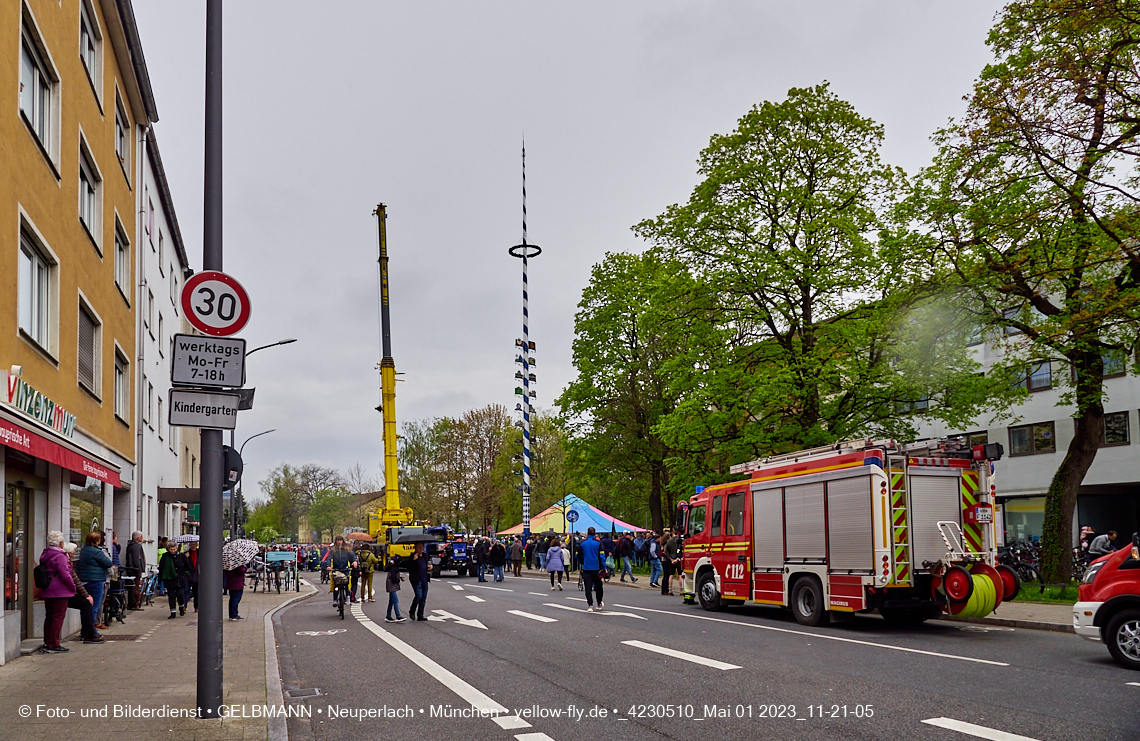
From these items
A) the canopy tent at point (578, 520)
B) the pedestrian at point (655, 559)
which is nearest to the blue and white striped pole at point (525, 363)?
the canopy tent at point (578, 520)

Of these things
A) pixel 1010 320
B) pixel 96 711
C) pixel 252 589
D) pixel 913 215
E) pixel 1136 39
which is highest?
pixel 1136 39

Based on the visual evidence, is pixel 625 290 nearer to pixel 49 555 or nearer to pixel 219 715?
pixel 49 555

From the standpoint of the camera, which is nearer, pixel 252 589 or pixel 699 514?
pixel 699 514

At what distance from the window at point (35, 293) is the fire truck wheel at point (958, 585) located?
1364 centimetres

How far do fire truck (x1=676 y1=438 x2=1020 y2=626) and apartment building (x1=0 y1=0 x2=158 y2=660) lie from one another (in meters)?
11.5

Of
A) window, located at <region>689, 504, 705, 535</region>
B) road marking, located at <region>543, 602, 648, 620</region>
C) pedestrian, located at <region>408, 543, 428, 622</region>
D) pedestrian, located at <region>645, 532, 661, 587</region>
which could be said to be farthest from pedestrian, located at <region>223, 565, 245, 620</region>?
pedestrian, located at <region>645, 532, 661, 587</region>

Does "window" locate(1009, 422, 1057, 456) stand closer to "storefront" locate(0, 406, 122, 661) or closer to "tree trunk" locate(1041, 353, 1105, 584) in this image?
"tree trunk" locate(1041, 353, 1105, 584)

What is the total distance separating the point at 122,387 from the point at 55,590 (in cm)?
1106

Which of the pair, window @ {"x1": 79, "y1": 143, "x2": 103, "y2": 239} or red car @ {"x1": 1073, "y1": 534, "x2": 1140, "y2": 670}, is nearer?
red car @ {"x1": 1073, "y1": 534, "x2": 1140, "y2": 670}

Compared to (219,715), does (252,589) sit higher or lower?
lower

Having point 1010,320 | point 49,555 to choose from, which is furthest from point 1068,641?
point 49,555

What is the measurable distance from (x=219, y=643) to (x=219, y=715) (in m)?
0.56

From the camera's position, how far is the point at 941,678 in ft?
33.4

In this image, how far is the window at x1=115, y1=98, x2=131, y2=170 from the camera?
Result: 73.2ft
